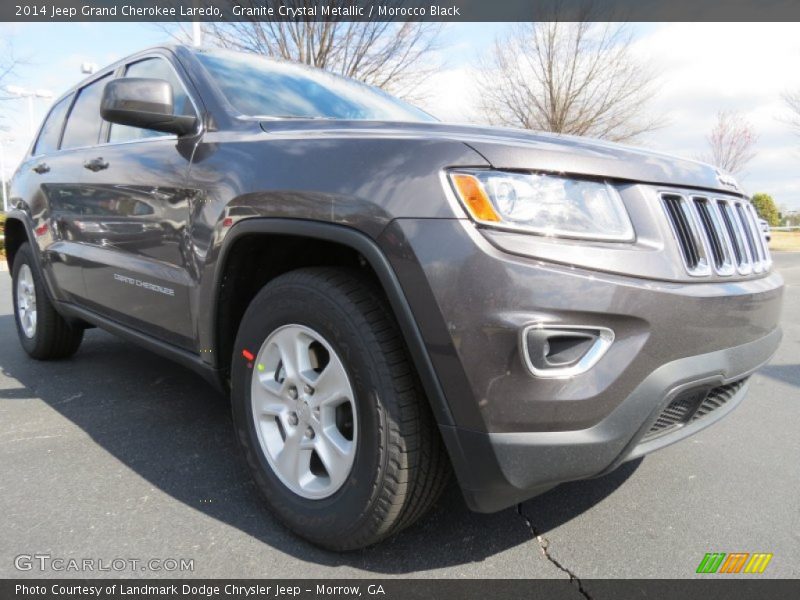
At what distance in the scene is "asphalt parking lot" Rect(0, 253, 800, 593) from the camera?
1771mm

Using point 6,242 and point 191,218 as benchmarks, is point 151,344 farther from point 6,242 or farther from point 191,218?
point 6,242

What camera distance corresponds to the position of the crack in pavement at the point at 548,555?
165 centimetres

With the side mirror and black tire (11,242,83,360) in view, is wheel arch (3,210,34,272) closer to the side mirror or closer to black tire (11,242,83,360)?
black tire (11,242,83,360)

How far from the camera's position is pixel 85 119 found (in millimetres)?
3479

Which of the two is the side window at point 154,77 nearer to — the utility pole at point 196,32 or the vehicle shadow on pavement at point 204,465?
the vehicle shadow on pavement at point 204,465

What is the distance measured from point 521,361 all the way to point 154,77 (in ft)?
7.88

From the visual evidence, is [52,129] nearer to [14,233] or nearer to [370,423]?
[14,233]

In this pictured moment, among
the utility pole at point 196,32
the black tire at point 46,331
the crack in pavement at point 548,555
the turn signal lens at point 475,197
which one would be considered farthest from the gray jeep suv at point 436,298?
the utility pole at point 196,32

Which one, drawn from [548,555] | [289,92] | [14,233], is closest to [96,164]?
[289,92]

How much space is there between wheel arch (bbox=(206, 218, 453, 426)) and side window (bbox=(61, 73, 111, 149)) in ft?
5.99

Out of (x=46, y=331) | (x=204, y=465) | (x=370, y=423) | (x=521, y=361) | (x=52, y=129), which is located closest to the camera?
(x=521, y=361)

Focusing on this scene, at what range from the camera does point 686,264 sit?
1.57 m

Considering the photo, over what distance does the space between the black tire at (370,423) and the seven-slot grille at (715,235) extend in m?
0.86
